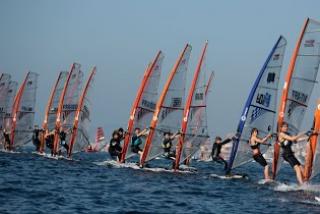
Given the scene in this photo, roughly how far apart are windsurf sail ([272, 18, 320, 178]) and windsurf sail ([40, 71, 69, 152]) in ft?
62.3

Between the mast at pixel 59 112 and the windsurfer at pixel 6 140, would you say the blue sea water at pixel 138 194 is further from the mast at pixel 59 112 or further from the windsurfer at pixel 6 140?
the windsurfer at pixel 6 140

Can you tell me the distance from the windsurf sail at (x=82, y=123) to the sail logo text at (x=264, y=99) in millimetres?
14151

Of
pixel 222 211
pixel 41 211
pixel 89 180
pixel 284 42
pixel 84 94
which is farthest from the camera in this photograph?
pixel 84 94

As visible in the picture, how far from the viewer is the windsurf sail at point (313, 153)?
2114 centimetres

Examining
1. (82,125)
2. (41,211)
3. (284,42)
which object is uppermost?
(284,42)

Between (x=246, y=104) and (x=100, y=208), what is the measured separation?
36.5 ft

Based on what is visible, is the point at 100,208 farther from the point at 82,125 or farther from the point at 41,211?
the point at 82,125

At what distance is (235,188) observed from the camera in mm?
21250

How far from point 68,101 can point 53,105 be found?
Result: 8.78ft

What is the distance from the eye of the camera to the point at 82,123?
36625 millimetres

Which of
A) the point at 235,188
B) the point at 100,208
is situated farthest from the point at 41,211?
the point at 235,188

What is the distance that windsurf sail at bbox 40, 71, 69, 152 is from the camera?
1553 inches

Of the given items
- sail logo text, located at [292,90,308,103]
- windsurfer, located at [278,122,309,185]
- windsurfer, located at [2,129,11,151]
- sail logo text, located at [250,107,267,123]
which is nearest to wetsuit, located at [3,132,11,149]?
windsurfer, located at [2,129,11,151]

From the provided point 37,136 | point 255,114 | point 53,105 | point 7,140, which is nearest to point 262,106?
point 255,114
